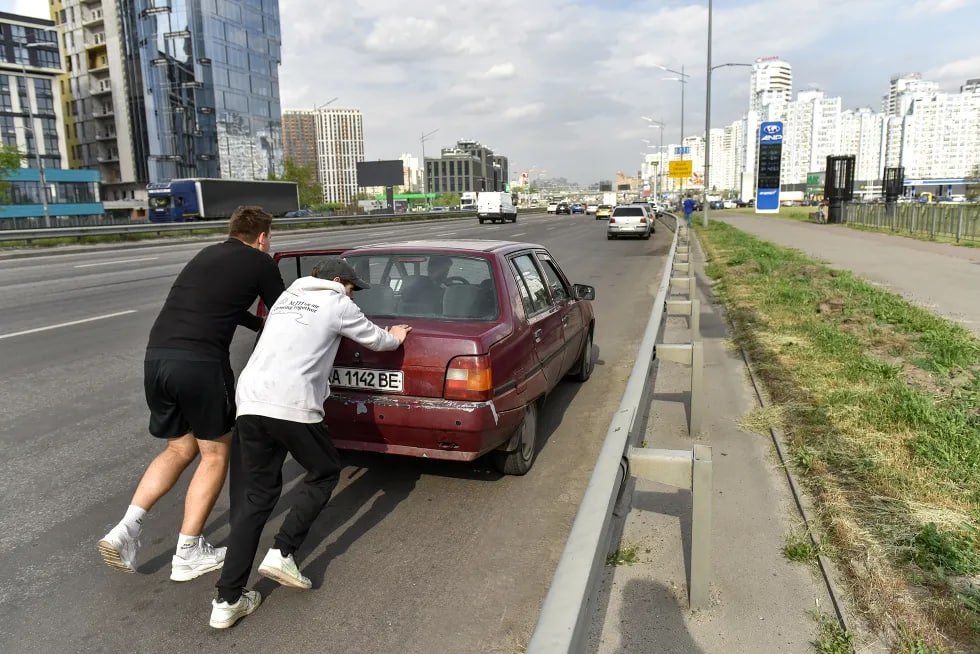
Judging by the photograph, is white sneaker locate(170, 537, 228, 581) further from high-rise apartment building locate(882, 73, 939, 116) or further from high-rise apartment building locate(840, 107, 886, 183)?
high-rise apartment building locate(840, 107, 886, 183)

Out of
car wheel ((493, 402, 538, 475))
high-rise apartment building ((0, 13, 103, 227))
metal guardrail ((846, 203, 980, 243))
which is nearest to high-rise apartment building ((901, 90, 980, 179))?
metal guardrail ((846, 203, 980, 243))

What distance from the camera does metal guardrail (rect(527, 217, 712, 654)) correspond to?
1535 mm

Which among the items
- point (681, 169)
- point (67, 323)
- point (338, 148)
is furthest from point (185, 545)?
point (338, 148)

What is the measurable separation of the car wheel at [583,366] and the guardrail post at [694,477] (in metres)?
3.54

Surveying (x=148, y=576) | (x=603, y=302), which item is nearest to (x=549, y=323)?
(x=148, y=576)

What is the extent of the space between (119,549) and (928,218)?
30.0 metres

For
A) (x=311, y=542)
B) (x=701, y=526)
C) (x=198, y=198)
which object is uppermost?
(x=198, y=198)

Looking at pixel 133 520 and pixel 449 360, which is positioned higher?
pixel 449 360

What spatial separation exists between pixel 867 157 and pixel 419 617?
170794 millimetres

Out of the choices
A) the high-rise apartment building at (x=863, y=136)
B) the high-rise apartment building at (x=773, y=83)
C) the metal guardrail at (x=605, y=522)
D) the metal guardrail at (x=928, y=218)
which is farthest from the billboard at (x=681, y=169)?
the high-rise apartment building at (x=863, y=136)

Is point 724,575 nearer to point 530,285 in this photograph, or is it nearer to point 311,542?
point 311,542

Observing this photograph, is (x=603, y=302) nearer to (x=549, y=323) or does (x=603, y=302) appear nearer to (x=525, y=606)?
(x=549, y=323)

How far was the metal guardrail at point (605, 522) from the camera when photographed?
5.04ft

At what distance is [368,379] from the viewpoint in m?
3.95
